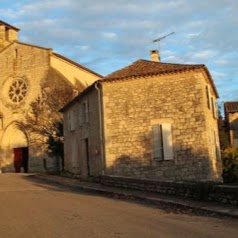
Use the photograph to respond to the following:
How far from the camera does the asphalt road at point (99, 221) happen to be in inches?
331

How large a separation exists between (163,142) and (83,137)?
6114 millimetres

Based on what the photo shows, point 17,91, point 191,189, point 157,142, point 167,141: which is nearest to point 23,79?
point 17,91

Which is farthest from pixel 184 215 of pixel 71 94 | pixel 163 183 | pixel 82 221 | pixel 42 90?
pixel 42 90

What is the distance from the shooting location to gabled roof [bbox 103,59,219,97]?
69.3 feet

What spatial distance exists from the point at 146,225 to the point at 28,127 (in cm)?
3039

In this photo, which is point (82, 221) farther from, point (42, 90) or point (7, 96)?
point (7, 96)

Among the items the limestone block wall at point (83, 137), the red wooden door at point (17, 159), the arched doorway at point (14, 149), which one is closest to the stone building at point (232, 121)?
the limestone block wall at point (83, 137)

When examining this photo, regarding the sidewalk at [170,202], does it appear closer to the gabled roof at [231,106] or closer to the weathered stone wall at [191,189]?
the weathered stone wall at [191,189]

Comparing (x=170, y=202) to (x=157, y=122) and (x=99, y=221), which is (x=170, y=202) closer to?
(x=99, y=221)

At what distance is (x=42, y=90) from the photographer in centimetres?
3781

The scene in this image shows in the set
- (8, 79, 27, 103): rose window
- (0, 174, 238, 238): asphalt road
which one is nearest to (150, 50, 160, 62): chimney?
(0, 174, 238, 238): asphalt road

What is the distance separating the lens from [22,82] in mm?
39594

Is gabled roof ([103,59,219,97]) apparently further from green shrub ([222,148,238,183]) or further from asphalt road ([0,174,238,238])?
asphalt road ([0,174,238,238])

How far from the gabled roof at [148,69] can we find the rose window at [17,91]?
1843 centimetres
